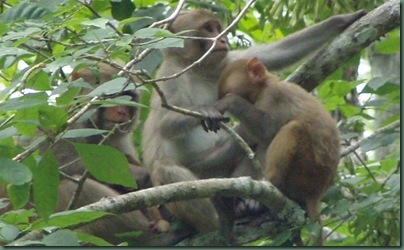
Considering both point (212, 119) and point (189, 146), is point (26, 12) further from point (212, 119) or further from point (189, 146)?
point (189, 146)

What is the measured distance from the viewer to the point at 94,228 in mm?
7996

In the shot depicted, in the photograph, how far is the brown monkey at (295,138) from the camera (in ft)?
24.9

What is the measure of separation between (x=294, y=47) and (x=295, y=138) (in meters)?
2.06

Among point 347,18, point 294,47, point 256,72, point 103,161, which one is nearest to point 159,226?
point 256,72

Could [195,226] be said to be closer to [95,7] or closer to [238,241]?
[238,241]

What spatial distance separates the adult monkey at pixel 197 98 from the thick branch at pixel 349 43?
0.32m

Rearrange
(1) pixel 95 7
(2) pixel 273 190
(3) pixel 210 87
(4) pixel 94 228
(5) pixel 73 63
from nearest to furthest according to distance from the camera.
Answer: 1. (5) pixel 73 63
2. (2) pixel 273 190
3. (4) pixel 94 228
4. (1) pixel 95 7
5. (3) pixel 210 87

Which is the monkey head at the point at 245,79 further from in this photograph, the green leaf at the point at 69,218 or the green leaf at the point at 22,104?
the green leaf at the point at 69,218

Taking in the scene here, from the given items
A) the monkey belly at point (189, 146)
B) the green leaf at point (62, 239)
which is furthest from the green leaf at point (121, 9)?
the green leaf at point (62, 239)

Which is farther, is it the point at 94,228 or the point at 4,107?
the point at 94,228

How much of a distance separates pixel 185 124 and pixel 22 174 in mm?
4254

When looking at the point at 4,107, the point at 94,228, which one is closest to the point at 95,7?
the point at 94,228

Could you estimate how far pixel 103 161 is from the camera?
4.95m


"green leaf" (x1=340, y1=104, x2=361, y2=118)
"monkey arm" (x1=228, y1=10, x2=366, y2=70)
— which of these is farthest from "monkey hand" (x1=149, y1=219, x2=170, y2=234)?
"green leaf" (x1=340, y1=104, x2=361, y2=118)
